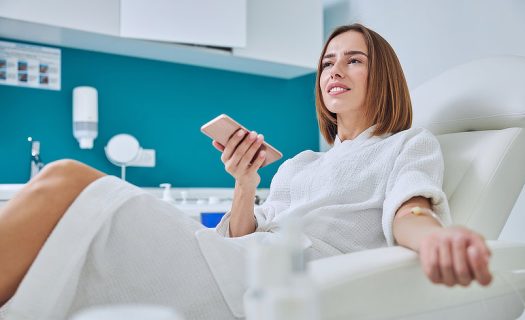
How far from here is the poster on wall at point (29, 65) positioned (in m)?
2.64

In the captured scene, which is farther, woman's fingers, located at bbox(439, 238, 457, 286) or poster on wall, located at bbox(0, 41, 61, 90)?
poster on wall, located at bbox(0, 41, 61, 90)

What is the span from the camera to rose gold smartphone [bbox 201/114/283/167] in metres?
1.31

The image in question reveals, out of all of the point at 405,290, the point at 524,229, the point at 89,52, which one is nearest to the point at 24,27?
the point at 89,52

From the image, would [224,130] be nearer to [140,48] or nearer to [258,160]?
[258,160]

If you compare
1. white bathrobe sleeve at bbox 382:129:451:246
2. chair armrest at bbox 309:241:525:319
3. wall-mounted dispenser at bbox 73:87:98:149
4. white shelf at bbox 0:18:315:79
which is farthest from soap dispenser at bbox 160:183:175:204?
chair armrest at bbox 309:241:525:319

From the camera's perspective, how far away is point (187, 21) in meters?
2.66

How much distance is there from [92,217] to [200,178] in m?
2.26

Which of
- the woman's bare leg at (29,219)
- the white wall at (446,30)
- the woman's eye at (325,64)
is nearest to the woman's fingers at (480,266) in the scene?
the woman's bare leg at (29,219)

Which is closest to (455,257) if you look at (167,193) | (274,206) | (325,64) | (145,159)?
(274,206)

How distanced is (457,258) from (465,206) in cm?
57

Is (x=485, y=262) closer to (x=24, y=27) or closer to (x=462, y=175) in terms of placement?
(x=462, y=175)

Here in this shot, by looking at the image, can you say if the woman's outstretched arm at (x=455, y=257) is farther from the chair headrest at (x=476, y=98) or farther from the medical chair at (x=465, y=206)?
the chair headrest at (x=476, y=98)

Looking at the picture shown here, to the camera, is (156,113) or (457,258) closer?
(457,258)

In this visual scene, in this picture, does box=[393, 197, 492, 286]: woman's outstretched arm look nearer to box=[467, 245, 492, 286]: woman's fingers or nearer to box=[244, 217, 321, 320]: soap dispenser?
box=[467, 245, 492, 286]: woman's fingers
